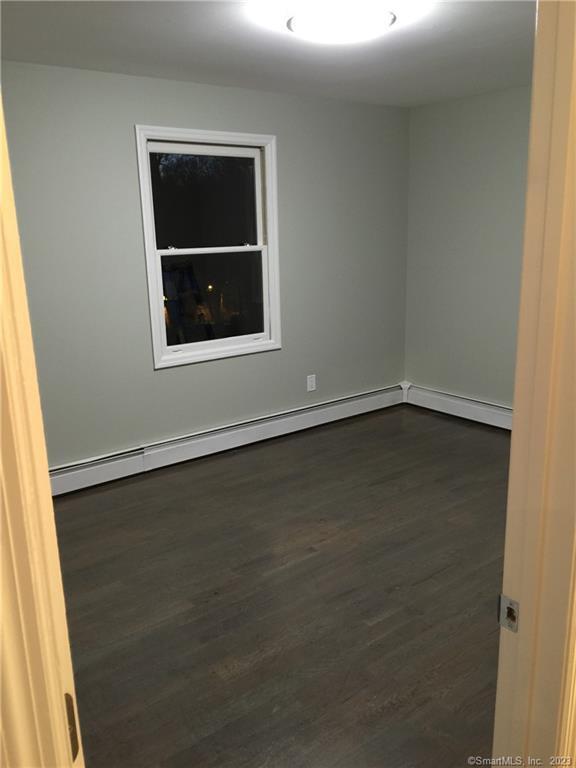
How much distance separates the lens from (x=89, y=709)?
2.13 metres

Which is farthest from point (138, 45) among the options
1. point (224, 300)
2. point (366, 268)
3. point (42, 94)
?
point (366, 268)

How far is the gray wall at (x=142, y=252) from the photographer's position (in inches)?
136

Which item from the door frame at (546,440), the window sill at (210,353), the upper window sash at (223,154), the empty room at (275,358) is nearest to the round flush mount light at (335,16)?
the empty room at (275,358)

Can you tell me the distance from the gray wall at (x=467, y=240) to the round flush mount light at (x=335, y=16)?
1.96m

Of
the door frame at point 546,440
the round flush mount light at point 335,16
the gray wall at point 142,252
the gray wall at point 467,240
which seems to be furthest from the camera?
the gray wall at point 467,240

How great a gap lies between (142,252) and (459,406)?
9.23 feet

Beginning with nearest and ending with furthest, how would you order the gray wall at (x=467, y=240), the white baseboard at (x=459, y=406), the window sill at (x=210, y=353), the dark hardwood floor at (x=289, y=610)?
1. the dark hardwood floor at (x=289, y=610)
2. the window sill at (x=210, y=353)
3. the gray wall at (x=467, y=240)
4. the white baseboard at (x=459, y=406)

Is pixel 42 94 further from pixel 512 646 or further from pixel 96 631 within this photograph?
pixel 512 646

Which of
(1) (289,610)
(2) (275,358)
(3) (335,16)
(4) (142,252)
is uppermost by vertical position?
(3) (335,16)

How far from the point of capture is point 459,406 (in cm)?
507

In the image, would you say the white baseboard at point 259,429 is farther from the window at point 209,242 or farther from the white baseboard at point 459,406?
the window at point 209,242

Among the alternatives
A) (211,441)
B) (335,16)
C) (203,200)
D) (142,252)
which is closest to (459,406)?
(211,441)

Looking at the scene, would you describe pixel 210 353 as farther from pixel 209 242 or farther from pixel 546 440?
pixel 546 440

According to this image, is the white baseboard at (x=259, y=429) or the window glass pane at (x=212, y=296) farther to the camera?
the window glass pane at (x=212, y=296)
